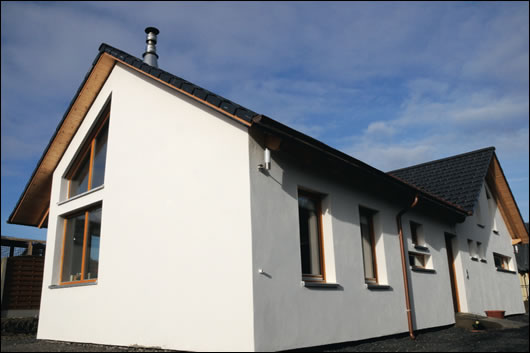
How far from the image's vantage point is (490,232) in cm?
1606

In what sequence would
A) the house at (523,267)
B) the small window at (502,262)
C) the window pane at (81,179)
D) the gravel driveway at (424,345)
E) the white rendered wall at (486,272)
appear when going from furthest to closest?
the house at (523,267) → the small window at (502,262) → the white rendered wall at (486,272) → the window pane at (81,179) → the gravel driveway at (424,345)

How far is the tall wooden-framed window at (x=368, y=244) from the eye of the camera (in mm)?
8859

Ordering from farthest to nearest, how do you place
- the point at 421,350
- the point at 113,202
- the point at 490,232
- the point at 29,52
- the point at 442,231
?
the point at 490,232, the point at 442,231, the point at 29,52, the point at 113,202, the point at 421,350

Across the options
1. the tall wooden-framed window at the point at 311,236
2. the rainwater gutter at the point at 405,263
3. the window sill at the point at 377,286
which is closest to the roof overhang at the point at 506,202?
the rainwater gutter at the point at 405,263

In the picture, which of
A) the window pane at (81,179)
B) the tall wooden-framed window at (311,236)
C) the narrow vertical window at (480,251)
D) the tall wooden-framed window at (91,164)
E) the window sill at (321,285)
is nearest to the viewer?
the window sill at (321,285)

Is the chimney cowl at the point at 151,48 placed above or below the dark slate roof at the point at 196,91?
above

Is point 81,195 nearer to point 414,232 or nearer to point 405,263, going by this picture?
point 405,263

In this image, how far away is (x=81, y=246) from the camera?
32.6 feet

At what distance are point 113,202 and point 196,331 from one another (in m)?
3.51

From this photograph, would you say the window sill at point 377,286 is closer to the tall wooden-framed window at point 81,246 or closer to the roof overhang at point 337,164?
the roof overhang at point 337,164

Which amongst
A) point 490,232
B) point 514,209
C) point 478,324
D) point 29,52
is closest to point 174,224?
point 29,52

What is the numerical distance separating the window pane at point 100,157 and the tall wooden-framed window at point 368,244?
5.71 m

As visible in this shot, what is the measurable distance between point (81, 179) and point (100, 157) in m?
1.11

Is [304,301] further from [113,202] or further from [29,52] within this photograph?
[29,52]
